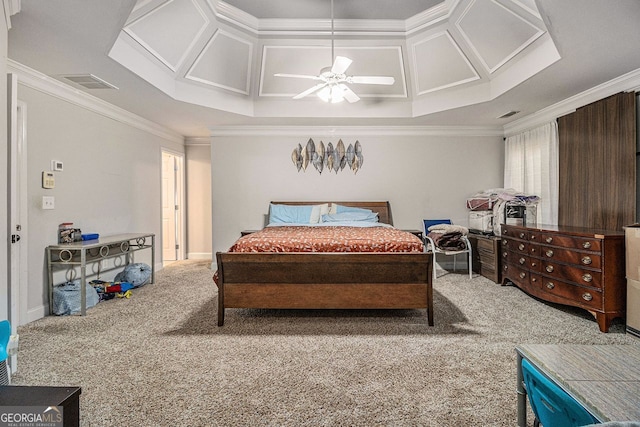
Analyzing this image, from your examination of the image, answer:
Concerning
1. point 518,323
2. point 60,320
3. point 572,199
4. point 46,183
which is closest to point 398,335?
point 518,323

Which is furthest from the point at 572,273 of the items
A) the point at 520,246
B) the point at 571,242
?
the point at 520,246

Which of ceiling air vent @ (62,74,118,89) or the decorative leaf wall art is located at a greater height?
ceiling air vent @ (62,74,118,89)

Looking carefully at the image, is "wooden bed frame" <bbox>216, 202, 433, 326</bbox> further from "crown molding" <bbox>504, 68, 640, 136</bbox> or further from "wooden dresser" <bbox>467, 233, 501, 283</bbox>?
"crown molding" <bbox>504, 68, 640, 136</bbox>

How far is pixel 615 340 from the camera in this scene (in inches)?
104

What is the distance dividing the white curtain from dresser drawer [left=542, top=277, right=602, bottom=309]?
1.31 metres

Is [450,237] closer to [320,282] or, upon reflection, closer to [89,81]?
[320,282]

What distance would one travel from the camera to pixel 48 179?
3.36 metres

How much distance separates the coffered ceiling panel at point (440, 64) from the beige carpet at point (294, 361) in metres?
2.81

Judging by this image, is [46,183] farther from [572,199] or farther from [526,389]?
[572,199]

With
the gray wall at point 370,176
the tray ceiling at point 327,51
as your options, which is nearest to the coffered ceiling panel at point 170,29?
the tray ceiling at point 327,51

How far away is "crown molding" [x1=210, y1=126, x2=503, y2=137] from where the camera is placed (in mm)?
5508

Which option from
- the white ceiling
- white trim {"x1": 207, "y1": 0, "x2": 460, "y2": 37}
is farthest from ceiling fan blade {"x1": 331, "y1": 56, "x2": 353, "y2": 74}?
white trim {"x1": 207, "y1": 0, "x2": 460, "y2": 37}

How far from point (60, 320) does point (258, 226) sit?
9.70ft

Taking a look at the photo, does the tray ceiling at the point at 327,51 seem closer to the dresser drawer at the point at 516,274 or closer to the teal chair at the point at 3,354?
the dresser drawer at the point at 516,274
